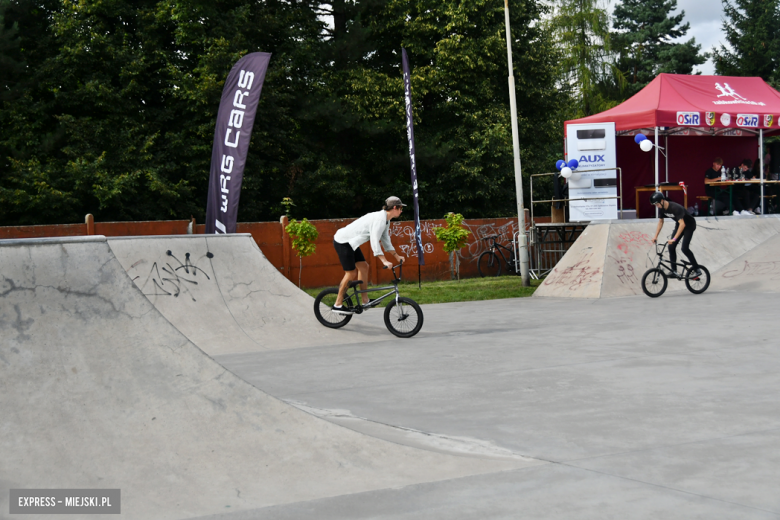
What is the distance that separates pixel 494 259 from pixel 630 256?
8.36 meters

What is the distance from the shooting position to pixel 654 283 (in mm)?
14156

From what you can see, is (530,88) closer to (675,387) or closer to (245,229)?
(245,229)

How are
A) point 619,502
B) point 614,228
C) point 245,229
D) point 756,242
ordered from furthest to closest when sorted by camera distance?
1. point 245,229
2. point 756,242
3. point 614,228
4. point 619,502

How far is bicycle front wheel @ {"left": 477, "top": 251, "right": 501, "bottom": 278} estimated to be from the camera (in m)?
24.0

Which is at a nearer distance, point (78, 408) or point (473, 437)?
point (78, 408)

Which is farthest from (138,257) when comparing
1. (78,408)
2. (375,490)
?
(375,490)

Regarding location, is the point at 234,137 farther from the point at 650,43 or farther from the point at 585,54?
the point at 650,43

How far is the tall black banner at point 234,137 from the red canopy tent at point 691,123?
873cm

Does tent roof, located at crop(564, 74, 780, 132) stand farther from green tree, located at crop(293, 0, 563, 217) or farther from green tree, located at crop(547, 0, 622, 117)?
green tree, located at crop(547, 0, 622, 117)

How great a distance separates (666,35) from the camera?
50.9m

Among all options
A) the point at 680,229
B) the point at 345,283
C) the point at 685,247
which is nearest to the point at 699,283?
the point at 685,247

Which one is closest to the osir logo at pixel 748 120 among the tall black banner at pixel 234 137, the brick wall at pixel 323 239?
the brick wall at pixel 323 239

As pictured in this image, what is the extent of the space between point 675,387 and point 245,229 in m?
16.2

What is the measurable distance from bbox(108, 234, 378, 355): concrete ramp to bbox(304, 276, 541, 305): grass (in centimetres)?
467
